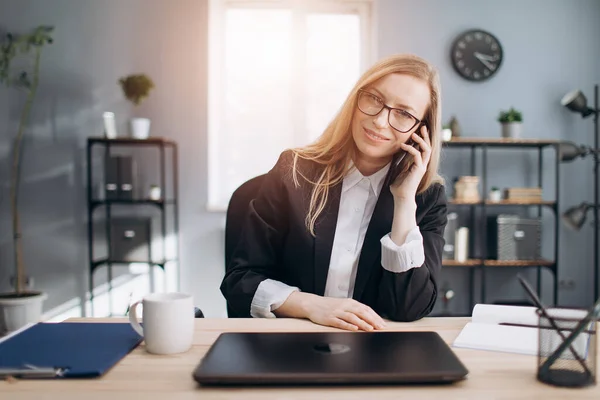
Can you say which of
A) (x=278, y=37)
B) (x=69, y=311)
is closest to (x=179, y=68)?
(x=278, y=37)

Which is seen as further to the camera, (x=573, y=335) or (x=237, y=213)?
(x=237, y=213)

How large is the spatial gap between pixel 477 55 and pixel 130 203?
8.91ft

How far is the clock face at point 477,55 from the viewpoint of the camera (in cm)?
373

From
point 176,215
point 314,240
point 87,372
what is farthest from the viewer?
point 176,215

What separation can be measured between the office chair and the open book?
2.46 feet

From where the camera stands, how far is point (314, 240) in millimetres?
1382

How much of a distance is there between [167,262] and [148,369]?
300 cm

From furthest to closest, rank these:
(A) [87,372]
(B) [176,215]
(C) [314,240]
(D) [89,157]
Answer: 1. (B) [176,215]
2. (D) [89,157]
3. (C) [314,240]
4. (A) [87,372]

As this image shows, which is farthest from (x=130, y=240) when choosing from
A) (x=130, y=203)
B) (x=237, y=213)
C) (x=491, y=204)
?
(x=491, y=204)

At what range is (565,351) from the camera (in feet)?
2.41

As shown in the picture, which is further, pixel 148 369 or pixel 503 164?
pixel 503 164

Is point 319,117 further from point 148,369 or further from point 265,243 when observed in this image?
point 148,369

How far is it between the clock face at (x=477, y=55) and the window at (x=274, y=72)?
0.66 meters

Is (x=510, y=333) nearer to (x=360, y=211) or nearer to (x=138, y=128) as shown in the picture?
(x=360, y=211)
